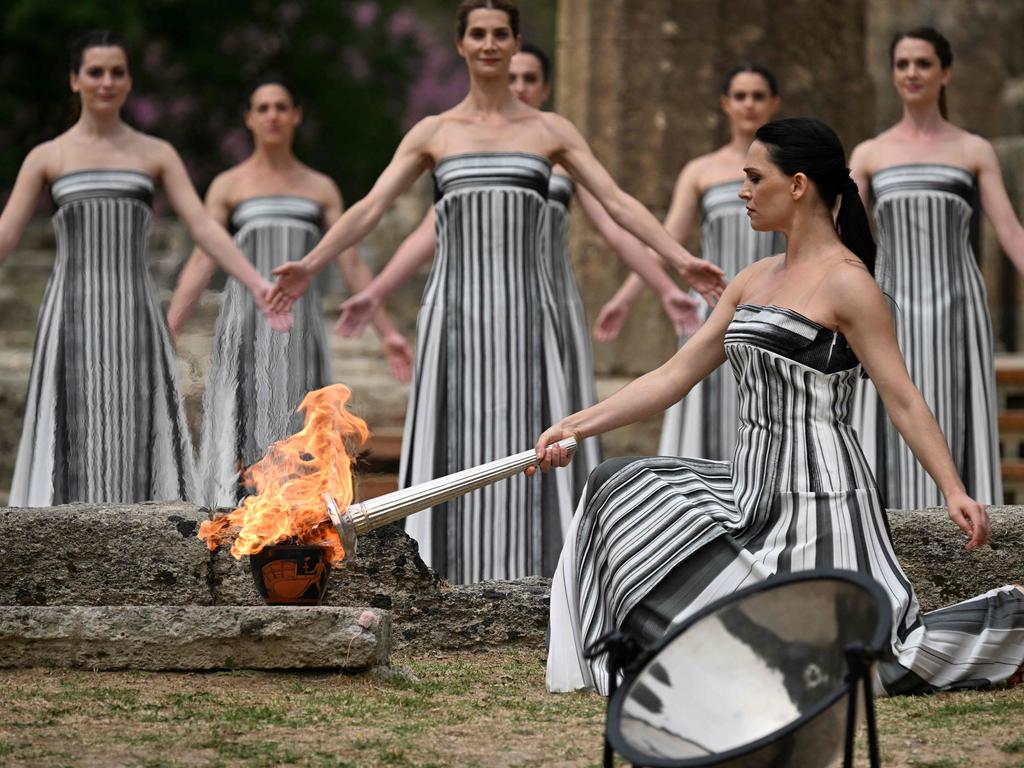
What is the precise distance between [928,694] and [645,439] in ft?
21.9

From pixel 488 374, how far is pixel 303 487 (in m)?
2.32

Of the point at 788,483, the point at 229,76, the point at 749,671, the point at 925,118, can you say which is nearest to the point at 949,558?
the point at 788,483

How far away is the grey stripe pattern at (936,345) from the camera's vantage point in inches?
375

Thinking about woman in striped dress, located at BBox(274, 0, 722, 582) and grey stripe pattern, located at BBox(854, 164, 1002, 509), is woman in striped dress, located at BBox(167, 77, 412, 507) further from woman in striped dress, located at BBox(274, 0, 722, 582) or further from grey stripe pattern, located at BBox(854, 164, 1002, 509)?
grey stripe pattern, located at BBox(854, 164, 1002, 509)

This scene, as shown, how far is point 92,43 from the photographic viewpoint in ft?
31.1

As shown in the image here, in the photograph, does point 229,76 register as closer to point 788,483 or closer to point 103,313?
point 103,313

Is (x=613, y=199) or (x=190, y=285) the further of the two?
(x=190, y=285)

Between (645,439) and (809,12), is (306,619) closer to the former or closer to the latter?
(645,439)

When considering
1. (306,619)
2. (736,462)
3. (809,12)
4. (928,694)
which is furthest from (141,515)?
(809,12)

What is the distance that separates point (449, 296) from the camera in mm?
8836

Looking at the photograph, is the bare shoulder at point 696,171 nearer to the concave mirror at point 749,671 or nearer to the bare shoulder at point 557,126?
the bare shoulder at point 557,126

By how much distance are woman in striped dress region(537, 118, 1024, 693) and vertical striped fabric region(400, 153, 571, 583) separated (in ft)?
7.65

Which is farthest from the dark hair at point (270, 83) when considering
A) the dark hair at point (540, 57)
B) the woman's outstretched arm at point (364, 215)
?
the woman's outstretched arm at point (364, 215)

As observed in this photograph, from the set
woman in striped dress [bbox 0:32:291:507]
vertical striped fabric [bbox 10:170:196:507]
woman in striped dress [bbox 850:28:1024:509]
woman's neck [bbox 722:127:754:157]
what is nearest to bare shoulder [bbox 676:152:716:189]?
woman's neck [bbox 722:127:754:157]
